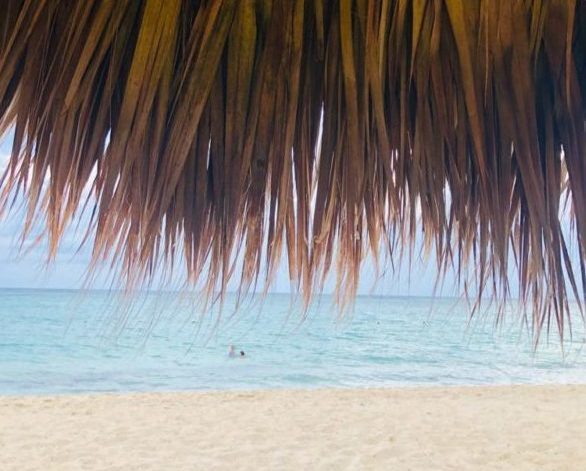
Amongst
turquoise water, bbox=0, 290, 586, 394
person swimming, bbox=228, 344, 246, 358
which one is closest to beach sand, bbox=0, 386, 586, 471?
turquoise water, bbox=0, 290, 586, 394

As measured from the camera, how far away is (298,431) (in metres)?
5.86

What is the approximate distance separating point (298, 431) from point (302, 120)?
5.52 m

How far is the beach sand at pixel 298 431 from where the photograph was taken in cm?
471

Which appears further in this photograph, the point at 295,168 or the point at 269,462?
the point at 269,462

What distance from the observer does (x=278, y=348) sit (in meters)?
18.4

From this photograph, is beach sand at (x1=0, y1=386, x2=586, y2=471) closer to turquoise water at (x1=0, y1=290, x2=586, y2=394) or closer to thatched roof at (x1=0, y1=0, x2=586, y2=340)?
turquoise water at (x1=0, y1=290, x2=586, y2=394)

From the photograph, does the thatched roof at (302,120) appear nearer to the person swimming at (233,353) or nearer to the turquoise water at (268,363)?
the turquoise water at (268,363)

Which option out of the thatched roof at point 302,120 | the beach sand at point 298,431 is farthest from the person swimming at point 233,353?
the thatched roof at point 302,120

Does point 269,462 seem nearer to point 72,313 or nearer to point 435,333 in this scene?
point 72,313

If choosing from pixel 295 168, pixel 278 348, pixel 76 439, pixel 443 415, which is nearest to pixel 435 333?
pixel 278 348

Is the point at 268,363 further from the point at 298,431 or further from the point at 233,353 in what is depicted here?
the point at 298,431

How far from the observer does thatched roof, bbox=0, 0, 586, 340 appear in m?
0.63

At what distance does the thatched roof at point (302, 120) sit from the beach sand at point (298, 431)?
4.18m

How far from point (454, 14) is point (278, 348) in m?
18.2
